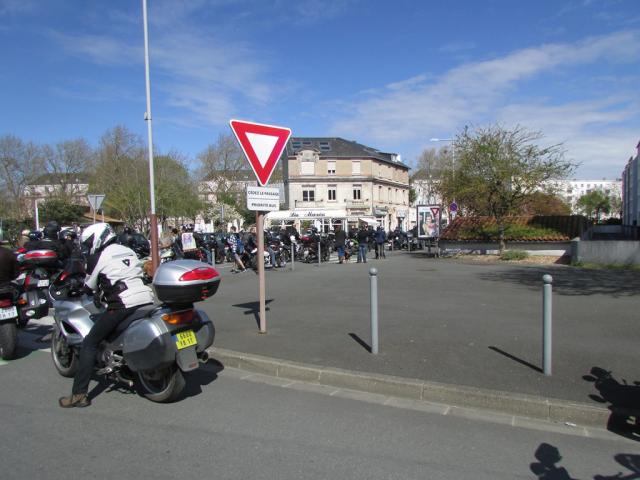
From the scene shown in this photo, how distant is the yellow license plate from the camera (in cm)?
451

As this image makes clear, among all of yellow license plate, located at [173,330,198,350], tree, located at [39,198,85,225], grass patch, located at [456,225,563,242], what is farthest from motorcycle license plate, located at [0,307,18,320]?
A: tree, located at [39,198,85,225]

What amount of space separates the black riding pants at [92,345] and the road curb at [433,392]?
1747mm

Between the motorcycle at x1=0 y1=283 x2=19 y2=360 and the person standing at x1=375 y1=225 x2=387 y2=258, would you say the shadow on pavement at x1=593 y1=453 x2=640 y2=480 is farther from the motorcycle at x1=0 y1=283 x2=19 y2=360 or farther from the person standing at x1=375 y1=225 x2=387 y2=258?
the person standing at x1=375 y1=225 x2=387 y2=258

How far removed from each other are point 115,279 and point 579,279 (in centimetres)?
1255

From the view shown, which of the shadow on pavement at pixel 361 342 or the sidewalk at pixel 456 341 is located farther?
the shadow on pavement at pixel 361 342

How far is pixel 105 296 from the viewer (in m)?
4.79

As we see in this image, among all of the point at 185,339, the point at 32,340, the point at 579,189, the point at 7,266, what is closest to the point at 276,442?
the point at 185,339

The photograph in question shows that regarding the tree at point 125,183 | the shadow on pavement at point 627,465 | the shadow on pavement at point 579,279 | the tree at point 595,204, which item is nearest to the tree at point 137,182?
the tree at point 125,183

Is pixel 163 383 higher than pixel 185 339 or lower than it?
lower

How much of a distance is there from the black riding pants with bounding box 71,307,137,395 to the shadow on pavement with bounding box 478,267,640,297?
961 centimetres

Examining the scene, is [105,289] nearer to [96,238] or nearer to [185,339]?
[96,238]

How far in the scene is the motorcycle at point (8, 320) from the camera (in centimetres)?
633

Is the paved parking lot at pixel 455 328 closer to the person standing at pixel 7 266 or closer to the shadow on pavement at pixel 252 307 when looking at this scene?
the shadow on pavement at pixel 252 307

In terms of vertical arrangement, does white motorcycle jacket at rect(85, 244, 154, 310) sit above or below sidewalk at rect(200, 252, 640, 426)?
above
